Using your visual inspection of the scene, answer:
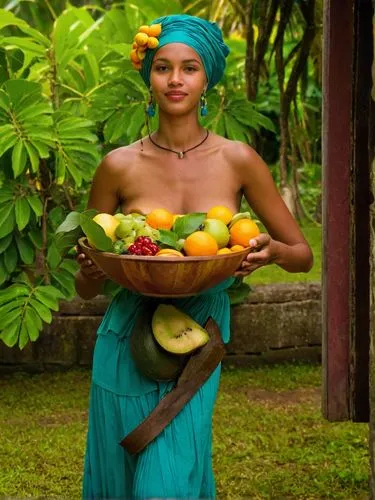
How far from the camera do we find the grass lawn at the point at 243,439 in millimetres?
5152

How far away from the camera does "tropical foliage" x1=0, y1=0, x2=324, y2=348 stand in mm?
5902

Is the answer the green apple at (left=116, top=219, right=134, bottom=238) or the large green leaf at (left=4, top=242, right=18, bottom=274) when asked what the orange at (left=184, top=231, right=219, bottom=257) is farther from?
the large green leaf at (left=4, top=242, right=18, bottom=274)

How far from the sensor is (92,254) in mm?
3240

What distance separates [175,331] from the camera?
337 centimetres

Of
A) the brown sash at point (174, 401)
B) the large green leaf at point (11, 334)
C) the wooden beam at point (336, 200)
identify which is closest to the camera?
the brown sash at point (174, 401)

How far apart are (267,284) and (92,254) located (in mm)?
3925

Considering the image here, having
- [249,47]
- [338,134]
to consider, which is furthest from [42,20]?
[338,134]

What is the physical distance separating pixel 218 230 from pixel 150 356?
1.42 feet

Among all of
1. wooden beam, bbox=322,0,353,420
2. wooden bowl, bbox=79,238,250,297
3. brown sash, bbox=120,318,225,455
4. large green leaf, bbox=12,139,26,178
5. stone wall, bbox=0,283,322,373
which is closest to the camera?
wooden bowl, bbox=79,238,250,297

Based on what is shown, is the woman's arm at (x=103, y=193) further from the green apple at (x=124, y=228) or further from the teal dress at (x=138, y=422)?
the green apple at (x=124, y=228)

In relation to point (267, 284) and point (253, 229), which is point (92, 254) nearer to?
point (253, 229)

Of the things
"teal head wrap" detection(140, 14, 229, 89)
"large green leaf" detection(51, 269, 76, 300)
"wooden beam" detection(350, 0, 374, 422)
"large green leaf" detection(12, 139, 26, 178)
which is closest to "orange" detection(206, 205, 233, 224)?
"teal head wrap" detection(140, 14, 229, 89)

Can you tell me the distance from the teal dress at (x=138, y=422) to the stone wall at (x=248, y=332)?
10.6 ft

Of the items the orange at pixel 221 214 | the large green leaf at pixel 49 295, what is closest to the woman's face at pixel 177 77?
the orange at pixel 221 214
